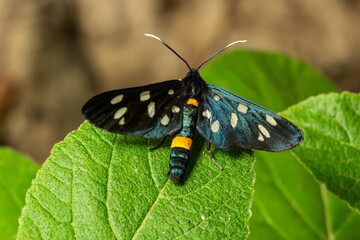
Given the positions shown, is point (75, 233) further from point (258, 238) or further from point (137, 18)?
point (137, 18)

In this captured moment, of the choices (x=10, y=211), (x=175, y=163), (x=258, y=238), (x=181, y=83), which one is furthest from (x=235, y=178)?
(x=10, y=211)

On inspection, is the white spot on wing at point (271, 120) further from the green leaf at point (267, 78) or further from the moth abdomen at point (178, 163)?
the green leaf at point (267, 78)

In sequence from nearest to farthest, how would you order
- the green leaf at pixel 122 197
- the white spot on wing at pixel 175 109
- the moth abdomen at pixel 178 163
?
the green leaf at pixel 122 197 < the moth abdomen at pixel 178 163 < the white spot on wing at pixel 175 109

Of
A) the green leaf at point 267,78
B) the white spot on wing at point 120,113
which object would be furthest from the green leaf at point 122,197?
the green leaf at point 267,78

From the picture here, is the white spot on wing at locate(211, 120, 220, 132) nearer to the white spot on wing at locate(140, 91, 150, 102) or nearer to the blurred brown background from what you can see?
the white spot on wing at locate(140, 91, 150, 102)

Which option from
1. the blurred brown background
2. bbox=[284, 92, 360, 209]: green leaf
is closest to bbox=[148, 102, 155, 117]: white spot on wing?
bbox=[284, 92, 360, 209]: green leaf

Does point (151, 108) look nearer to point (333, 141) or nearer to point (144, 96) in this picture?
point (144, 96)
